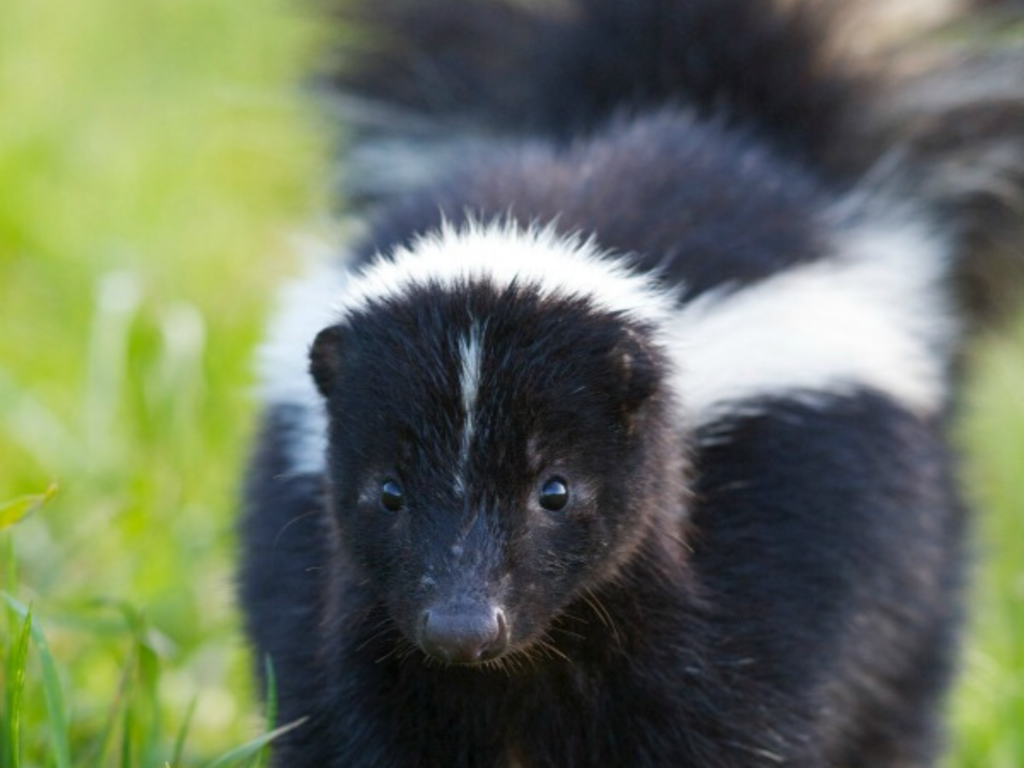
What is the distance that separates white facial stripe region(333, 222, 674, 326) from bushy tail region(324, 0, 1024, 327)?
1533mm

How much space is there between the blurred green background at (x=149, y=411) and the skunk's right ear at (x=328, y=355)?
842mm

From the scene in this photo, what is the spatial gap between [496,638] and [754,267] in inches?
58.5

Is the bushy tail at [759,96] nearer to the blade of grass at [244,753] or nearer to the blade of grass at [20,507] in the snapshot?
the blade of grass at [20,507]

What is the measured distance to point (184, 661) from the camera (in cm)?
644

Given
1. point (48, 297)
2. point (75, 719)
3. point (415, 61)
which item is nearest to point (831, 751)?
point (75, 719)

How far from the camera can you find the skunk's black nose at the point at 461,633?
4074 millimetres

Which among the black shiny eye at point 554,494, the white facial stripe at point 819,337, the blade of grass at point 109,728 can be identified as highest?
the white facial stripe at point 819,337

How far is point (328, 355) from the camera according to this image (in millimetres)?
4633

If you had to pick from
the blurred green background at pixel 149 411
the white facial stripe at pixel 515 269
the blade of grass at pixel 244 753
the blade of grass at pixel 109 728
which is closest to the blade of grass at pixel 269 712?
the blade of grass at pixel 244 753

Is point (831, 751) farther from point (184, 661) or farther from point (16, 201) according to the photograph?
point (16, 201)

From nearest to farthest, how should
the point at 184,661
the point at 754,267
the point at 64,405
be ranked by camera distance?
the point at 754,267
the point at 184,661
the point at 64,405

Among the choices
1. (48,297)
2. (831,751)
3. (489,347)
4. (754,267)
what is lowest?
(831,751)

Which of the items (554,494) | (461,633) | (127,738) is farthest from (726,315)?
(127,738)

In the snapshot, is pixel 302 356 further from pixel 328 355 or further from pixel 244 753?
pixel 244 753
